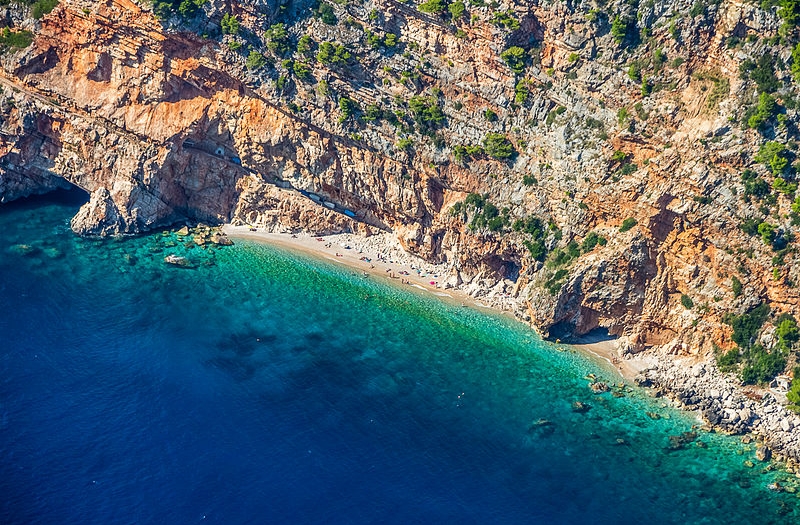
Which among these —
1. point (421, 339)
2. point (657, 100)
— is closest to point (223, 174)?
point (421, 339)

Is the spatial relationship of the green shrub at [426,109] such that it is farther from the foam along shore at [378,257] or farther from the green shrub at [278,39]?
Answer: the foam along shore at [378,257]

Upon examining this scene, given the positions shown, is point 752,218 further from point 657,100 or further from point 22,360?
point 22,360

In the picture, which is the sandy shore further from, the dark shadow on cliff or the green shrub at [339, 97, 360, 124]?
the green shrub at [339, 97, 360, 124]

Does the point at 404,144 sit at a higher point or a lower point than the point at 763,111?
lower

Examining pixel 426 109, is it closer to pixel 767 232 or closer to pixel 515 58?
pixel 515 58

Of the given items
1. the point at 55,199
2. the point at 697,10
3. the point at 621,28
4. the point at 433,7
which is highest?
the point at 697,10

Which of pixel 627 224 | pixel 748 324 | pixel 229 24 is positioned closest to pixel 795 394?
pixel 748 324
